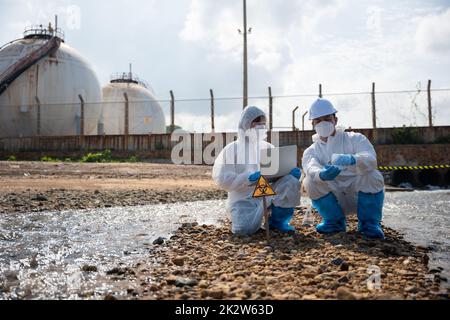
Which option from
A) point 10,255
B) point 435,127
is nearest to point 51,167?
point 10,255

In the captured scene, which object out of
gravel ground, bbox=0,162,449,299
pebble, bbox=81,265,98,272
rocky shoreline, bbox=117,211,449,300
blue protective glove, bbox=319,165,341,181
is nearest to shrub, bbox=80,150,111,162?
gravel ground, bbox=0,162,449,299

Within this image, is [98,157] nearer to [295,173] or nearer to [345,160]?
[295,173]

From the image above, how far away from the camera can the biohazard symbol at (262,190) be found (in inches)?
135

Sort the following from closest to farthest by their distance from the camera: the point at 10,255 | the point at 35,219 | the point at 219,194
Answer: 1. the point at 10,255
2. the point at 35,219
3. the point at 219,194

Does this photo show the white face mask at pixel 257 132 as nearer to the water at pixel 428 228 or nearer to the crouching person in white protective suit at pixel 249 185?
the crouching person in white protective suit at pixel 249 185

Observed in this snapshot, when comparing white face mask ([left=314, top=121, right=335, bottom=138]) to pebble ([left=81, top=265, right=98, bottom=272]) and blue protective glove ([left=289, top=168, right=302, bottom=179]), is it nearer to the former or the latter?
blue protective glove ([left=289, top=168, right=302, bottom=179])

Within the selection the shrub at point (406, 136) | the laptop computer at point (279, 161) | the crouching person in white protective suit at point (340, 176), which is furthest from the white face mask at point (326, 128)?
the shrub at point (406, 136)

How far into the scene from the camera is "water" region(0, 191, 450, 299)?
2389 mm

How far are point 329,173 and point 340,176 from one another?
33cm

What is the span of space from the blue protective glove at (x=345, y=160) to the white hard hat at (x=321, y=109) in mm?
457

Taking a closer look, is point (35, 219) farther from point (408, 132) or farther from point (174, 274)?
point (408, 132)

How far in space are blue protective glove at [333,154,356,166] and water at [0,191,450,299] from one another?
948 millimetres
